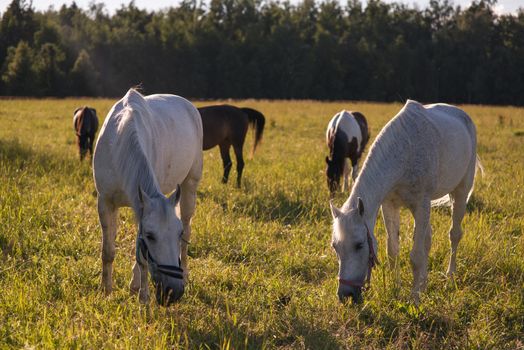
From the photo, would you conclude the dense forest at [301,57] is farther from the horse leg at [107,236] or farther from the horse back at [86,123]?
the horse leg at [107,236]

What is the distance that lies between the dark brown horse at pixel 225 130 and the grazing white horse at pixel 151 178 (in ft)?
11.9

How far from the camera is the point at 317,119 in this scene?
2127 cm

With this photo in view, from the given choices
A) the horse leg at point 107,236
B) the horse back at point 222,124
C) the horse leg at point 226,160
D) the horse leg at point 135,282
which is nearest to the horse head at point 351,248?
the horse leg at point 135,282

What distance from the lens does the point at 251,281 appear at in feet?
13.9

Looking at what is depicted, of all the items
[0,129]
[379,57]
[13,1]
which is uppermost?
[13,1]

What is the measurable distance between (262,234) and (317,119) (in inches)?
635

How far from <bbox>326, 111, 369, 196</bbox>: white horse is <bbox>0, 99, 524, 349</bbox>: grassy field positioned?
0.39 meters

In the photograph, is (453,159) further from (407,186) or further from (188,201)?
(188,201)

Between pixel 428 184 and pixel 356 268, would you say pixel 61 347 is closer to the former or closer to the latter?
pixel 356 268

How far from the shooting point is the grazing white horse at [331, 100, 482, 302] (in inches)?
136

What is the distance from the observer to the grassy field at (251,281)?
11.0 feet

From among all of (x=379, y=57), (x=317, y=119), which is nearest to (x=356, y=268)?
(x=317, y=119)

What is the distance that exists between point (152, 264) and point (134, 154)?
32.1 inches

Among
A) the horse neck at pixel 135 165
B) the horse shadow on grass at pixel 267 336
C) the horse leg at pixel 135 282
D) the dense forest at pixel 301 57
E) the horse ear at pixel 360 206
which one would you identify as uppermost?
the dense forest at pixel 301 57
